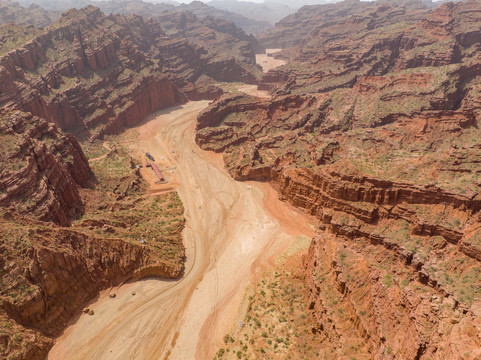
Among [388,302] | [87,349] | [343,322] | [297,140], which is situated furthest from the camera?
[297,140]

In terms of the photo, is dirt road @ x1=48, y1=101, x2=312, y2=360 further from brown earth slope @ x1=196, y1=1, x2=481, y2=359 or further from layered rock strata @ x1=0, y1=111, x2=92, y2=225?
layered rock strata @ x1=0, y1=111, x2=92, y2=225

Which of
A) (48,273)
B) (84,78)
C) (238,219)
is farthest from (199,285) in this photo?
(84,78)

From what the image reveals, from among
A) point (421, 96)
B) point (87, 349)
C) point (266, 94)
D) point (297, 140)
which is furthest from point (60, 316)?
point (266, 94)

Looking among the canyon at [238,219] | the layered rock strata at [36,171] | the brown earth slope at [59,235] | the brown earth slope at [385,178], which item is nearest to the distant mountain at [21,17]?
the canyon at [238,219]

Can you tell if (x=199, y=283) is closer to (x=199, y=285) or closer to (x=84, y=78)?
(x=199, y=285)

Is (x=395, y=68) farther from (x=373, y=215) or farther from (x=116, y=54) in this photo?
(x=116, y=54)

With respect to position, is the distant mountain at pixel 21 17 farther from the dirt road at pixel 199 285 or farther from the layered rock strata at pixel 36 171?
the dirt road at pixel 199 285
